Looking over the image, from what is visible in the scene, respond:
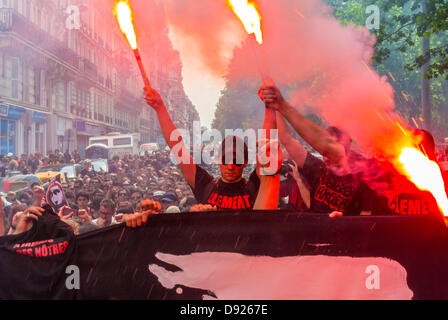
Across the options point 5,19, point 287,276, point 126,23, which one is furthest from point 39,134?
point 287,276

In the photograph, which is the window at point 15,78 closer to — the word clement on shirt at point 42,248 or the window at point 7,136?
the window at point 7,136

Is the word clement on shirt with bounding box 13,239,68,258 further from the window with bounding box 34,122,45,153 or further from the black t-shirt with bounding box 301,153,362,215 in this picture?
the window with bounding box 34,122,45,153

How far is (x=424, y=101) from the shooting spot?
28.1ft

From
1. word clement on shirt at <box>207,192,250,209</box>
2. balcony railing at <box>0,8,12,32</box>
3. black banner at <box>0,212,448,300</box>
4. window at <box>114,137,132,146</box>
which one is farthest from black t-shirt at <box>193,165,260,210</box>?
balcony railing at <box>0,8,12,32</box>

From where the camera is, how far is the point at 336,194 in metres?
2.83

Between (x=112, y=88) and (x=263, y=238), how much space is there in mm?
15444

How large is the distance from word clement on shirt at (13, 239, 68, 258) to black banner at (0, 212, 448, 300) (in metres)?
0.02

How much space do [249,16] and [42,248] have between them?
1.62 meters

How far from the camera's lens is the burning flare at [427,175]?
200cm

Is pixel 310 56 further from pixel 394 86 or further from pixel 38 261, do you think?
pixel 38 261

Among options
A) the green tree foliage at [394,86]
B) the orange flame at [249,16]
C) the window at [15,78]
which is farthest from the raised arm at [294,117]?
the window at [15,78]

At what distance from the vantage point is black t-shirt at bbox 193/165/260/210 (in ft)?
9.52

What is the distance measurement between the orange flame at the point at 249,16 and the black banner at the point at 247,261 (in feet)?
3.07
